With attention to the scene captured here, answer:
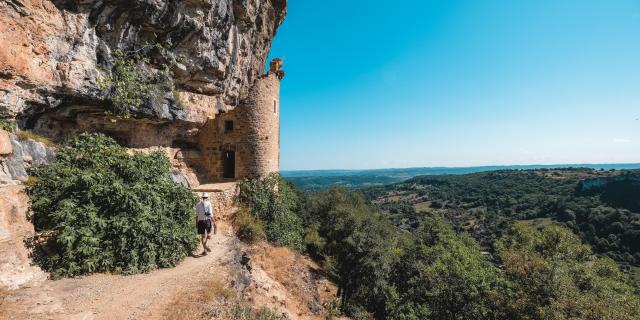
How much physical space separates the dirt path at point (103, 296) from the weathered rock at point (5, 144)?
3.05m

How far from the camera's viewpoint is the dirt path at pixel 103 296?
16.2 ft

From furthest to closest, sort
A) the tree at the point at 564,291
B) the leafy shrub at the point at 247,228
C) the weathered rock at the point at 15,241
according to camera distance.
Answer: the leafy shrub at the point at 247,228
the tree at the point at 564,291
the weathered rock at the point at 15,241

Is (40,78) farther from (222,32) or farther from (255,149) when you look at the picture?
(255,149)

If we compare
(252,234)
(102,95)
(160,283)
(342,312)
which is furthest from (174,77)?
(342,312)

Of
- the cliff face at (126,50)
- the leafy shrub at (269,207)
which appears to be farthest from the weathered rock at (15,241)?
the leafy shrub at (269,207)

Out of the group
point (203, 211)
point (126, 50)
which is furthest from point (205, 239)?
point (126, 50)

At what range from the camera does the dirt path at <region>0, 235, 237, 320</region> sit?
4.95m

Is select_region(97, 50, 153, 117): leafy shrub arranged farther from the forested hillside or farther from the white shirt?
the forested hillside

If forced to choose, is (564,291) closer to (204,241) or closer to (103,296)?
(204,241)

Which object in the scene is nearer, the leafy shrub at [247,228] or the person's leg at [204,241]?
the person's leg at [204,241]

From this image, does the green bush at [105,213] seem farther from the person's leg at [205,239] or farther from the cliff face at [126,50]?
the cliff face at [126,50]

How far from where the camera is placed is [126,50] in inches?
373

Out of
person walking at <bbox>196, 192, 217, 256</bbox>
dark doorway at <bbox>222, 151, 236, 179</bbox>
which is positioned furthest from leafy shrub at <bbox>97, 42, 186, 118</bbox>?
dark doorway at <bbox>222, 151, 236, 179</bbox>

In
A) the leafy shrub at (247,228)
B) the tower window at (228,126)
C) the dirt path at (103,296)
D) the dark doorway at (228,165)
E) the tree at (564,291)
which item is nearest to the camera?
the dirt path at (103,296)
